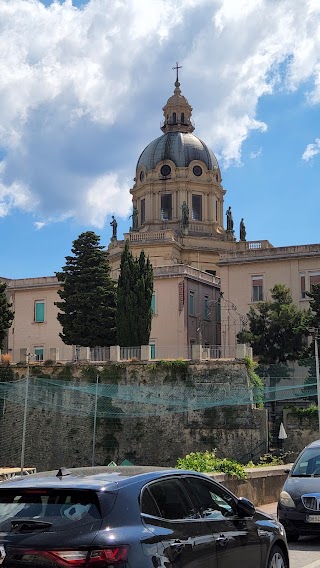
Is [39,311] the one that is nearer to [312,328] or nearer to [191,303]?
[191,303]

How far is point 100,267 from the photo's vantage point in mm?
44969

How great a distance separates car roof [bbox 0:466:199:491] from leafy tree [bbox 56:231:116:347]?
117ft

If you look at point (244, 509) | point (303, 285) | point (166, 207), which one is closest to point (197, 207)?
point (166, 207)

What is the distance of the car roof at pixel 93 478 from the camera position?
5215 mm

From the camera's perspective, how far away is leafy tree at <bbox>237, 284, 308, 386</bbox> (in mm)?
40094

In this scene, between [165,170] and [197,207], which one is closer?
[197,207]

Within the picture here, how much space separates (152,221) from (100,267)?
21.1 meters

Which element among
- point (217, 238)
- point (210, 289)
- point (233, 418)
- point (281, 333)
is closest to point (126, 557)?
point (233, 418)

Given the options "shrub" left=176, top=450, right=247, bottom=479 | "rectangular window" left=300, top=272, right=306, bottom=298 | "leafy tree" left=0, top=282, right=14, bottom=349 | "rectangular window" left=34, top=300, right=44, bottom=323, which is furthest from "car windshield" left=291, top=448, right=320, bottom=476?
"rectangular window" left=34, top=300, right=44, bottom=323

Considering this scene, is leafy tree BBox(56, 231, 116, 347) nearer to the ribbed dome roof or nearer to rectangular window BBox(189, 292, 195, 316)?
rectangular window BBox(189, 292, 195, 316)

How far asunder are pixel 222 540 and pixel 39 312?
4645 centimetres

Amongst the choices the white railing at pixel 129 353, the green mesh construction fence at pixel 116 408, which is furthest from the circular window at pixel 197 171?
the green mesh construction fence at pixel 116 408

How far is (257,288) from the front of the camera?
46.8 m

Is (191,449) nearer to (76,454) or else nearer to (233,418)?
(233,418)
